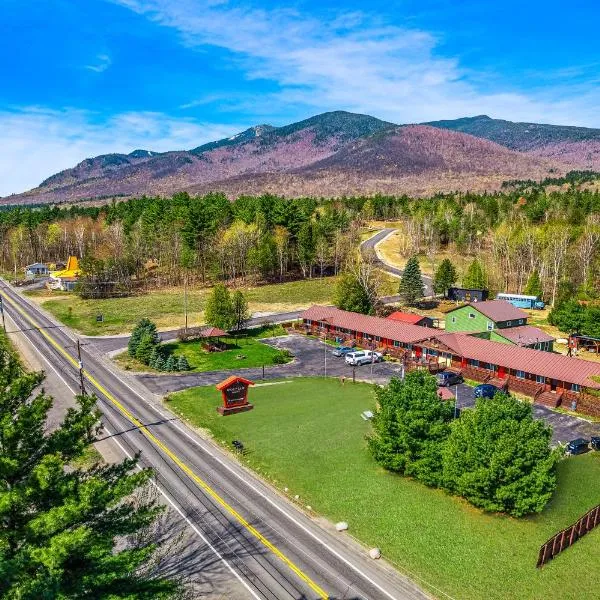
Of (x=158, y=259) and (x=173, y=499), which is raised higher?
(x=158, y=259)

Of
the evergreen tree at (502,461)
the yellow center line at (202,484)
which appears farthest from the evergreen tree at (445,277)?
A: the evergreen tree at (502,461)

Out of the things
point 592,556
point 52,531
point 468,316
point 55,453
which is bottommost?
point 592,556

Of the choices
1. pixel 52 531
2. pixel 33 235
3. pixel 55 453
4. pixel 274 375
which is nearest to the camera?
A: pixel 52 531

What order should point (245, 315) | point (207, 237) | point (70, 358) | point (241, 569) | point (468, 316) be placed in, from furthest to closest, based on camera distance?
1. point (207, 237)
2. point (245, 315)
3. point (468, 316)
4. point (70, 358)
5. point (241, 569)

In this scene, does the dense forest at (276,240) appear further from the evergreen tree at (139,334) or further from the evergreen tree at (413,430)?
the evergreen tree at (413,430)

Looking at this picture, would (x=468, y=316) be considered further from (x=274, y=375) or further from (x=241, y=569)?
(x=241, y=569)

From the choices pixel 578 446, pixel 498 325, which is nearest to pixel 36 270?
pixel 498 325

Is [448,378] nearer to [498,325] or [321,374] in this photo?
[321,374]

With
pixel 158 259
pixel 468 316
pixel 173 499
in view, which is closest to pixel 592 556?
pixel 173 499
